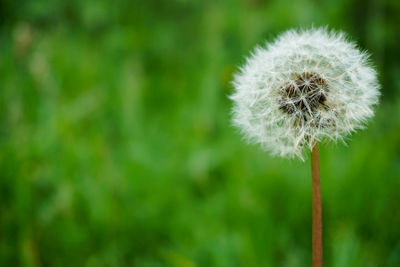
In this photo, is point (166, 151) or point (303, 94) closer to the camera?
point (303, 94)

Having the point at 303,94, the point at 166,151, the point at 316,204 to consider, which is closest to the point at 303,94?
the point at 303,94

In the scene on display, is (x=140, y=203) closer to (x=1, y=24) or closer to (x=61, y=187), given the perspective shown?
(x=61, y=187)

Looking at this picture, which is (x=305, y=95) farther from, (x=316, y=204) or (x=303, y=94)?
(x=316, y=204)

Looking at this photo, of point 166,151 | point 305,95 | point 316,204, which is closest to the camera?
point 316,204

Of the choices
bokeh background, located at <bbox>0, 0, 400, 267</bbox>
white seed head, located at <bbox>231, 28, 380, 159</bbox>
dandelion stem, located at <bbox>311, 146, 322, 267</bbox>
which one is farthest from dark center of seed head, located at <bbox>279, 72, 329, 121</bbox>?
bokeh background, located at <bbox>0, 0, 400, 267</bbox>

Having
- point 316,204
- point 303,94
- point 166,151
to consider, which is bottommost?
point 316,204

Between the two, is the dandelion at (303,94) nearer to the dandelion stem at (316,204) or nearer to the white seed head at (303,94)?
the white seed head at (303,94)

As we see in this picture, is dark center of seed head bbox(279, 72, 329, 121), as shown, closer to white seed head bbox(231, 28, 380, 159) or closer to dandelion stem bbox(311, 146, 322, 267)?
white seed head bbox(231, 28, 380, 159)

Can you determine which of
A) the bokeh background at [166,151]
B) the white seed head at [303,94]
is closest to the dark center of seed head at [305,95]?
the white seed head at [303,94]

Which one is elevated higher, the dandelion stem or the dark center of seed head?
the dark center of seed head
